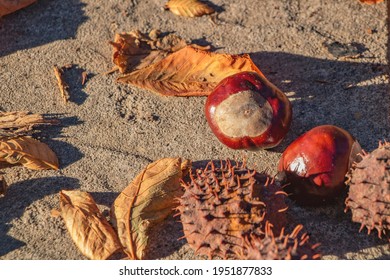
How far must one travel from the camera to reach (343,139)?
2.91 meters

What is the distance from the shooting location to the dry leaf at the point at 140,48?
3612mm

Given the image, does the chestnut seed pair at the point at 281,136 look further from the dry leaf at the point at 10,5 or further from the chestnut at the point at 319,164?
the dry leaf at the point at 10,5

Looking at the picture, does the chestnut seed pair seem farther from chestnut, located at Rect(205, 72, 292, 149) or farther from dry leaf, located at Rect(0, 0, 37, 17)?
dry leaf, located at Rect(0, 0, 37, 17)

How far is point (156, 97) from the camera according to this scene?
139 inches

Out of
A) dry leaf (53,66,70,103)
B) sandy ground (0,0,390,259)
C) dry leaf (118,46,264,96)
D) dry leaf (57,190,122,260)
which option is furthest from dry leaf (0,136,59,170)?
dry leaf (118,46,264,96)

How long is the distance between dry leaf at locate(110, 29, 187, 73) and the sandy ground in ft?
0.31

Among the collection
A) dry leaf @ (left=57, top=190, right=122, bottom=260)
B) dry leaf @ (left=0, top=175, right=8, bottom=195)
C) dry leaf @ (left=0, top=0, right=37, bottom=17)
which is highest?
dry leaf @ (left=0, top=0, right=37, bottom=17)

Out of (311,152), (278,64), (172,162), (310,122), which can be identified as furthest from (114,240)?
(278,64)

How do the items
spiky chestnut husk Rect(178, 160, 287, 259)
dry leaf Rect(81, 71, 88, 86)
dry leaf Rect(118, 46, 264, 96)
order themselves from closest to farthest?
spiky chestnut husk Rect(178, 160, 287, 259)
dry leaf Rect(118, 46, 264, 96)
dry leaf Rect(81, 71, 88, 86)

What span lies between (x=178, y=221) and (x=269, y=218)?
464 millimetres

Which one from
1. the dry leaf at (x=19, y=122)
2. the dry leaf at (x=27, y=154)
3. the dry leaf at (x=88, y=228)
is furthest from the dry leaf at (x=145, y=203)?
the dry leaf at (x=19, y=122)

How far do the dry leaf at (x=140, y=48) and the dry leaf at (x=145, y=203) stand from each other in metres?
0.77

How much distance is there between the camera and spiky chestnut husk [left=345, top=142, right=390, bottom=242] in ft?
8.68

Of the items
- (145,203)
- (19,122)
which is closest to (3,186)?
(19,122)
